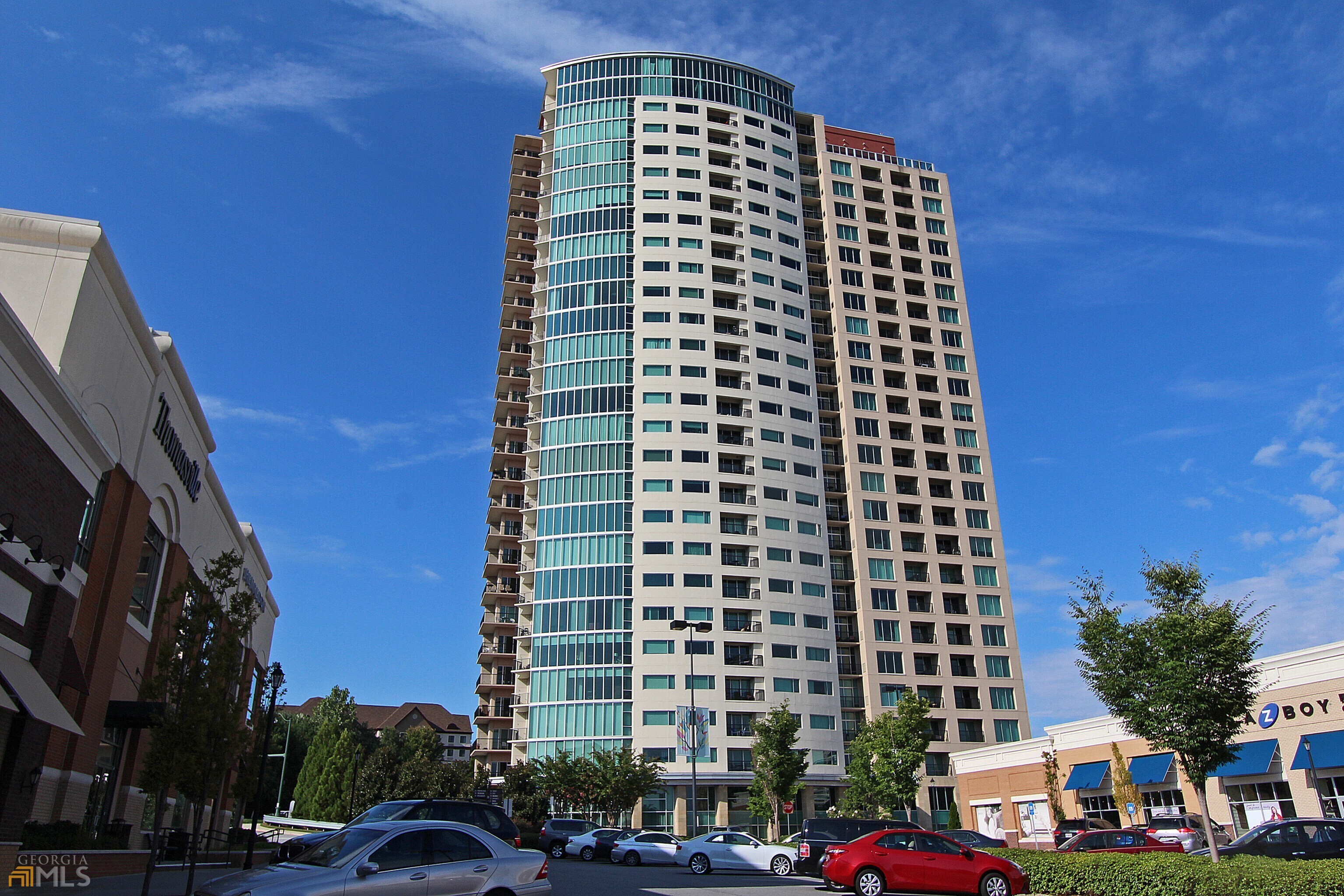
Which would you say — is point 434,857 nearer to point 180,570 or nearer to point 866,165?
point 180,570

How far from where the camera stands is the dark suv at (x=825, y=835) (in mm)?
26875

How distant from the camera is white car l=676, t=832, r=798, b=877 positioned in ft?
101

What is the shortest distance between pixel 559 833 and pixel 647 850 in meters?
6.87

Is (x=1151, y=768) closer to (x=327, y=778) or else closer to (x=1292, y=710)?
(x=1292, y=710)

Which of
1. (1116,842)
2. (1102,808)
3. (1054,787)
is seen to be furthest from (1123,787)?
(1116,842)

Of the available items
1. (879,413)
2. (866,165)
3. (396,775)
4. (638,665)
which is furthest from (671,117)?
(396,775)

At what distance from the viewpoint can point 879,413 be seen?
81812mm

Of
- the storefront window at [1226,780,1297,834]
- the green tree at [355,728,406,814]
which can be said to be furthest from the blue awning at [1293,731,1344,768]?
the green tree at [355,728,406,814]

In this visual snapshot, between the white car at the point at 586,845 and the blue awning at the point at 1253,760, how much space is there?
2620cm

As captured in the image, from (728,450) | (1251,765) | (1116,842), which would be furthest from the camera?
(728,450)

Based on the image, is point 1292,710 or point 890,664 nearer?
point 1292,710

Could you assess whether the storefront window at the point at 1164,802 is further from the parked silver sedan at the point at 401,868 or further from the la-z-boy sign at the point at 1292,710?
the parked silver sedan at the point at 401,868

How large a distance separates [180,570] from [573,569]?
3889cm

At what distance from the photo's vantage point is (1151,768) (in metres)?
42.1
